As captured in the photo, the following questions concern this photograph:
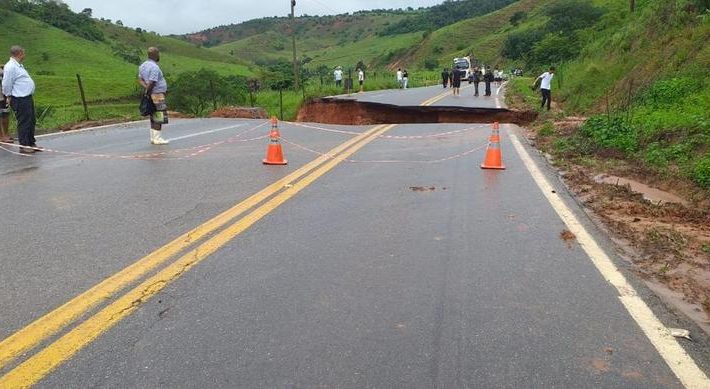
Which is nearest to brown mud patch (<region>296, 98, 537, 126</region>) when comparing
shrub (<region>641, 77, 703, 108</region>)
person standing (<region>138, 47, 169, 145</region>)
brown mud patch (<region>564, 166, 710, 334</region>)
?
shrub (<region>641, 77, 703, 108</region>)

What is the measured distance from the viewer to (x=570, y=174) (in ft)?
29.6

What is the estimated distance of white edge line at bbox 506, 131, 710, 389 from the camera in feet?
10.1

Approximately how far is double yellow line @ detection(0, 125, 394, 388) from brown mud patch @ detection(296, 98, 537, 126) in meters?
14.6

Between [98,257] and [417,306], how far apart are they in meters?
2.50

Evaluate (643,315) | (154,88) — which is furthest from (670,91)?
(643,315)

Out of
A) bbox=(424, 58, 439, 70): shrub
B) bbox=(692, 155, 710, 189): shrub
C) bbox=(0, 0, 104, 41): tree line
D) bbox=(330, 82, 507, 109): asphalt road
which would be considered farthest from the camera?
bbox=(424, 58, 439, 70): shrub

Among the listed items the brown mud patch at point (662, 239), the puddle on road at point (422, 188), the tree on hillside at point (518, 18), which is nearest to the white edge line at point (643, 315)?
the brown mud patch at point (662, 239)

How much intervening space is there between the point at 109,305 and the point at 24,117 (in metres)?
8.40

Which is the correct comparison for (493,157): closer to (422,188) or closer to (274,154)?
(422,188)

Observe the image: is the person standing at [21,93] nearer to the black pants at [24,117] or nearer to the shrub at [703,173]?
the black pants at [24,117]

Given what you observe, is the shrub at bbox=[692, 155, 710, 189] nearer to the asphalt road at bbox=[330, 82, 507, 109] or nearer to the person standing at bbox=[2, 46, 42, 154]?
the person standing at bbox=[2, 46, 42, 154]

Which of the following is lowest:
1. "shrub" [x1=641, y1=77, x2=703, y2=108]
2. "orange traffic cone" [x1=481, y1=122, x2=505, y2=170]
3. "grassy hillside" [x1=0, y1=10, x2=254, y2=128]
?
"orange traffic cone" [x1=481, y1=122, x2=505, y2=170]

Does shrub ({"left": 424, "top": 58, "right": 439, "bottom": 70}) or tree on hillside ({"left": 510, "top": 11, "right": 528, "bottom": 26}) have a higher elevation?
tree on hillside ({"left": 510, "top": 11, "right": 528, "bottom": 26})

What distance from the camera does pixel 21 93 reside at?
10.5 m
